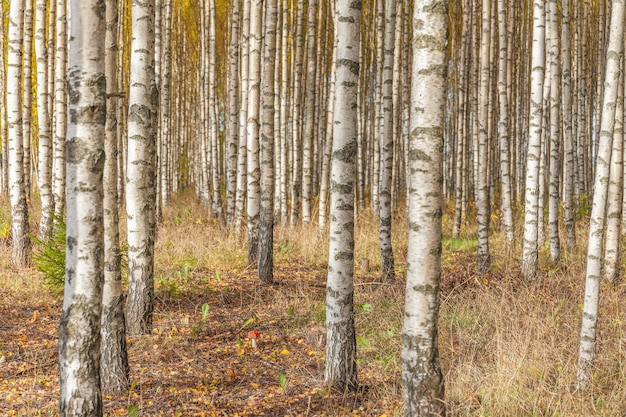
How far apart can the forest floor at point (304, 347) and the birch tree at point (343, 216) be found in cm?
25

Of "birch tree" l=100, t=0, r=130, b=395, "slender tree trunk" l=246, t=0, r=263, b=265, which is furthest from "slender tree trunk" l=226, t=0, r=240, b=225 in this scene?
"birch tree" l=100, t=0, r=130, b=395

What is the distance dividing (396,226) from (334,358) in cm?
807

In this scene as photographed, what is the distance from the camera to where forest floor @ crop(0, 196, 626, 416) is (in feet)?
12.9

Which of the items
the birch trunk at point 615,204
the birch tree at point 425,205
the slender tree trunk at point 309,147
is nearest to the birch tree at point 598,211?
the birch tree at point 425,205

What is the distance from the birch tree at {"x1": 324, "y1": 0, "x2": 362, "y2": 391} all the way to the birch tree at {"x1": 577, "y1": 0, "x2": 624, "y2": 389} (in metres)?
1.57

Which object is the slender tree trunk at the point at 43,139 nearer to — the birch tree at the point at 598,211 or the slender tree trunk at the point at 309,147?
the slender tree trunk at the point at 309,147

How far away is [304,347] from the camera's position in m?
5.28

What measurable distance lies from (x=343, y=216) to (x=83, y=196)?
190 centimetres

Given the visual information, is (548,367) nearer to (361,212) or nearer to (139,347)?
(139,347)

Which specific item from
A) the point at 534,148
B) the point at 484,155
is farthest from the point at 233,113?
the point at 534,148

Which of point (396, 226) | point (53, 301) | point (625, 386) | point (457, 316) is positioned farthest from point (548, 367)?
point (396, 226)

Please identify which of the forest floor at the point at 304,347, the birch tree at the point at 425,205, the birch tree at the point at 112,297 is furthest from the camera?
the birch tree at the point at 112,297

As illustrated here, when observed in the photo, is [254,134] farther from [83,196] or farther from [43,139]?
[83,196]

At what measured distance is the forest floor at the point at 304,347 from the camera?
155 inches
